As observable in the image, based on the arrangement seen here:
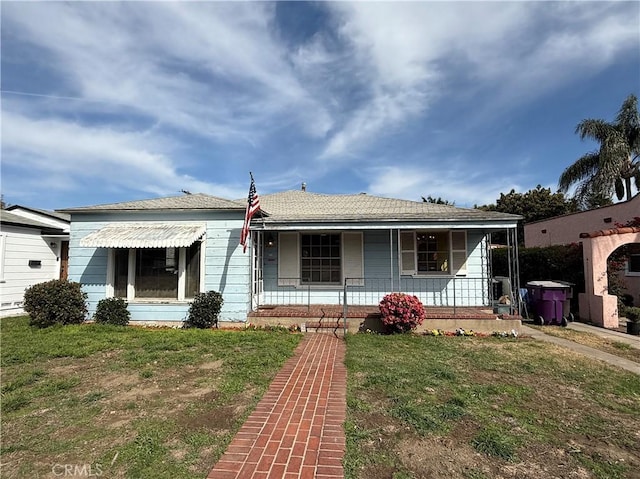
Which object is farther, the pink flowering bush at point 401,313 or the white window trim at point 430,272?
the white window trim at point 430,272

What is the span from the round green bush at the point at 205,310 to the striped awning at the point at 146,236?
5.23 feet

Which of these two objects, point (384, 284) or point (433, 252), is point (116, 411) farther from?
point (433, 252)

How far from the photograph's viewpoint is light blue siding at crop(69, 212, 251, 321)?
9352mm

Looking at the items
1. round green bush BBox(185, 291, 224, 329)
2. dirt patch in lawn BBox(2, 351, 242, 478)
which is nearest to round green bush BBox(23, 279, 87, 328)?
round green bush BBox(185, 291, 224, 329)

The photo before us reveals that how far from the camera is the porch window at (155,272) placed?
9555mm

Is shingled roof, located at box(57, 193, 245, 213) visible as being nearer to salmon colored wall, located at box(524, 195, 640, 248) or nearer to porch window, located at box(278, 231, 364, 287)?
porch window, located at box(278, 231, 364, 287)

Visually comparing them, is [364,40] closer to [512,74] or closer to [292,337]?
[512,74]

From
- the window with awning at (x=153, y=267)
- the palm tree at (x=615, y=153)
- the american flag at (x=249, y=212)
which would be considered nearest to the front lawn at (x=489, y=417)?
the american flag at (x=249, y=212)

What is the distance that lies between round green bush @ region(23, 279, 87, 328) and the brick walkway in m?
7.17

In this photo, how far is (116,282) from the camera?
9.82 m

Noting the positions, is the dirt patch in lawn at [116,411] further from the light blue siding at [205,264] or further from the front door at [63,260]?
the front door at [63,260]

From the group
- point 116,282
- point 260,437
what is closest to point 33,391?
point 260,437

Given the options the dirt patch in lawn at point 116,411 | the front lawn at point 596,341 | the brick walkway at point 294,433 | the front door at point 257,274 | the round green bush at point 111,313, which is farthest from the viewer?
the front door at point 257,274

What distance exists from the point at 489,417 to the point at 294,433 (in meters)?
2.39
